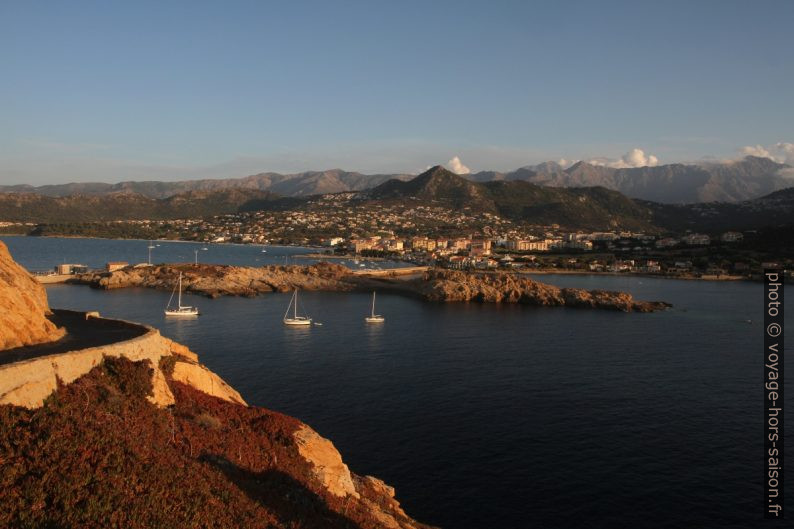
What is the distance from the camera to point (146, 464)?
1141 cm

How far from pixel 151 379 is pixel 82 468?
7081 millimetres

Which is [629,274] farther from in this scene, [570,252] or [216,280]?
[216,280]

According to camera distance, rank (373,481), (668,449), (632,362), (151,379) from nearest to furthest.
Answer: (151,379), (373,481), (668,449), (632,362)

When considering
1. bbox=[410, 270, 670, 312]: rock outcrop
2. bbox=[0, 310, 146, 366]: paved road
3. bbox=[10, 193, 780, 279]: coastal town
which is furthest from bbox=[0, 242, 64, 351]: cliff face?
bbox=[10, 193, 780, 279]: coastal town

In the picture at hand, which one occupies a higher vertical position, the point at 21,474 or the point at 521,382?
the point at 21,474

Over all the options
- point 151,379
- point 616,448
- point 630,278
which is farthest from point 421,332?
point 630,278

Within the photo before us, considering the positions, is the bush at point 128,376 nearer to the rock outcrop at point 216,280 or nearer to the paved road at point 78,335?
the paved road at point 78,335

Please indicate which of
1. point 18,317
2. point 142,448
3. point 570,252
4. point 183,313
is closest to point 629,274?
point 570,252

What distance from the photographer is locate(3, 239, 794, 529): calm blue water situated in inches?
861

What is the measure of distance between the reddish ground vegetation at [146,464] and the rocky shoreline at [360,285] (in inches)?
2444

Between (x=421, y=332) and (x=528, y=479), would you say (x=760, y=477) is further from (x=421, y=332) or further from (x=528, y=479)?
(x=421, y=332)

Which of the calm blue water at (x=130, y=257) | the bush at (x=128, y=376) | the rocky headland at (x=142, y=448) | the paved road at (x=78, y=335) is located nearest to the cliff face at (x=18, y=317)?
the rocky headland at (x=142, y=448)

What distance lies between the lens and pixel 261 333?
5247cm

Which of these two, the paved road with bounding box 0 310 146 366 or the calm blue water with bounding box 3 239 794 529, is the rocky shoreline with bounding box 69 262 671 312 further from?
the paved road with bounding box 0 310 146 366
